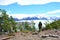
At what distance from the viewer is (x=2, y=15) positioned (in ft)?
101

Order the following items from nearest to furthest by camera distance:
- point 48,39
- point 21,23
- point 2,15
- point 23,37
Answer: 1. point 48,39
2. point 23,37
3. point 2,15
4. point 21,23

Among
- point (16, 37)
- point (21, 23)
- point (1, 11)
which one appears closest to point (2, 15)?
point (1, 11)

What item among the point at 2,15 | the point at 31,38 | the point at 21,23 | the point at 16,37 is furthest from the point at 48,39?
the point at 21,23

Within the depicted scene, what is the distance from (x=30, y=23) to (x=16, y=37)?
25756 mm

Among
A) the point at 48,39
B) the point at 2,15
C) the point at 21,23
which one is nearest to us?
the point at 48,39

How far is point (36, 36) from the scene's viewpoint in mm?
10109

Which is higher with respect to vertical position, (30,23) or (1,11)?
(1,11)

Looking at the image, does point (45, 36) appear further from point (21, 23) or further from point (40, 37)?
point (21, 23)

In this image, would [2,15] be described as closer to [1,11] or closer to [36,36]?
[1,11]

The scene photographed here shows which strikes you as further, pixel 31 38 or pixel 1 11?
pixel 1 11

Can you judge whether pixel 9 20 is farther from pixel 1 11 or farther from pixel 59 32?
pixel 59 32

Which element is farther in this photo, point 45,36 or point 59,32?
Answer: point 59,32

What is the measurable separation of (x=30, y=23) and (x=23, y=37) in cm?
2579

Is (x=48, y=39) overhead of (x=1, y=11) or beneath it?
beneath
